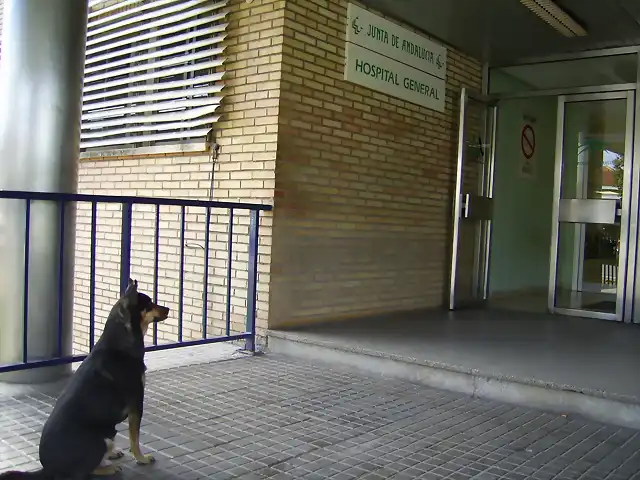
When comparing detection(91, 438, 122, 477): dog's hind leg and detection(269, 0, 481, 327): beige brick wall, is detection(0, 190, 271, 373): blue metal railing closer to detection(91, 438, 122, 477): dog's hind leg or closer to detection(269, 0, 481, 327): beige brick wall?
detection(269, 0, 481, 327): beige brick wall

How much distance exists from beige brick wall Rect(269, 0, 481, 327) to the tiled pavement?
4.56 feet

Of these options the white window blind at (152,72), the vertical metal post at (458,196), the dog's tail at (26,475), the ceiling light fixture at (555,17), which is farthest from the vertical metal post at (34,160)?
the vertical metal post at (458,196)

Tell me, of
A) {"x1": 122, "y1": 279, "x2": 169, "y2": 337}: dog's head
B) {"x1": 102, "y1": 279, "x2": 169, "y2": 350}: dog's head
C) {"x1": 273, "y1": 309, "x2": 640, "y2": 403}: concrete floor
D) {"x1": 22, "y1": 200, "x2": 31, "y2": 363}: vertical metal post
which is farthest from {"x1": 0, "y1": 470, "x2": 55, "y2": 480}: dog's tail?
{"x1": 273, "y1": 309, "x2": 640, "y2": 403}: concrete floor

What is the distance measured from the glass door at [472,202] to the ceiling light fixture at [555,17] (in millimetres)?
1208

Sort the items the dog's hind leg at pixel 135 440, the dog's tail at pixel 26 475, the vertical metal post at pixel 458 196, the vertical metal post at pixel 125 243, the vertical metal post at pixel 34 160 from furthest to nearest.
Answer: the vertical metal post at pixel 458 196 < the vertical metal post at pixel 125 243 < the vertical metal post at pixel 34 160 < the dog's hind leg at pixel 135 440 < the dog's tail at pixel 26 475

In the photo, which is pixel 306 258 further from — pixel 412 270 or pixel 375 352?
pixel 412 270

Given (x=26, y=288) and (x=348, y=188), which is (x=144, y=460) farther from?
(x=348, y=188)

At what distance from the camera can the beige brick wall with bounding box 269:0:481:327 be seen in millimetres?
5441

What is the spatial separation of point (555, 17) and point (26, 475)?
6.02 metres

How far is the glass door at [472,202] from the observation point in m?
7.23

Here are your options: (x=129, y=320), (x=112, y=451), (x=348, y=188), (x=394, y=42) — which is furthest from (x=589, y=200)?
(x=112, y=451)

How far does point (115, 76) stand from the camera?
6.95 metres

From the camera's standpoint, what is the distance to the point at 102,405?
2711 mm

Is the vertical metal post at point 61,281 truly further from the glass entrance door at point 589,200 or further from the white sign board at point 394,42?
the glass entrance door at point 589,200
